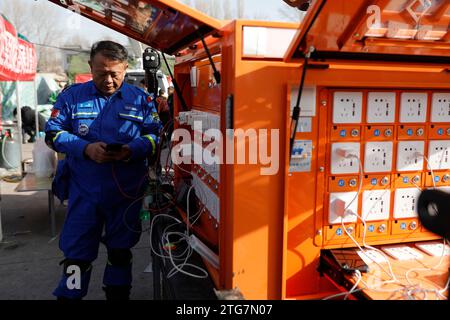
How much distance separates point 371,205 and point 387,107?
1.61 ft

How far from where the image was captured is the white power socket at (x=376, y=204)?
1.95 metres

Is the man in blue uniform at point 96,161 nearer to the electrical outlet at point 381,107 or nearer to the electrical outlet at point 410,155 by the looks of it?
the electrical outlet at point 381,107

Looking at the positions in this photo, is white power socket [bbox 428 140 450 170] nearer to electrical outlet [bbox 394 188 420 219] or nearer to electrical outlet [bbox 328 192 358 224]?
electrical outlet [bbox 394 188 420 219]

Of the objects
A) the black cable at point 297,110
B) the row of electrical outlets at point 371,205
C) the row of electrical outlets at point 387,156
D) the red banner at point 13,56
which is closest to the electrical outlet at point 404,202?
the row of electrical outlets at point 371,205

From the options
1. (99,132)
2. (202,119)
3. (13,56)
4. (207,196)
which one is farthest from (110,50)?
(13,56)

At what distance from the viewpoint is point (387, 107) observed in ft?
6.22

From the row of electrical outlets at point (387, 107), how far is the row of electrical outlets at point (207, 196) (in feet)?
2.79

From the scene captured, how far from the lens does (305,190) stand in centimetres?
185

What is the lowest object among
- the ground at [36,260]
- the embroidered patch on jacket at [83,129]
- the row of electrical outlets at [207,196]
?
the ground at [36,260]

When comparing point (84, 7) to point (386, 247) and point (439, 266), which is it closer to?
point (386, 247)

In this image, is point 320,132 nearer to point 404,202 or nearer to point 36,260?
point 404,202

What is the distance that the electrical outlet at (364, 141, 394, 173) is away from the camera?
6.25 feet
